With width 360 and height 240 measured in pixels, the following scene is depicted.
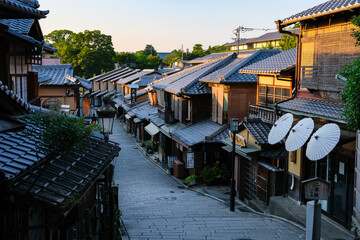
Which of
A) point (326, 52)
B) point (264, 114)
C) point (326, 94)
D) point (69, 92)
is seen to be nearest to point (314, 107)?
point (326, 94)

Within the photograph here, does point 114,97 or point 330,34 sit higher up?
point 330,34

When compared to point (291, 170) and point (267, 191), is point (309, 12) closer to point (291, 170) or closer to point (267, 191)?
point (291, 170)

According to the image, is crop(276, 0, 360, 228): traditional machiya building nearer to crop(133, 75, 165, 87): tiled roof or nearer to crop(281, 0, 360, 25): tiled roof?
crop(281, 0, 360, 25): tiled roof

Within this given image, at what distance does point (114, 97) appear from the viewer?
7206cm

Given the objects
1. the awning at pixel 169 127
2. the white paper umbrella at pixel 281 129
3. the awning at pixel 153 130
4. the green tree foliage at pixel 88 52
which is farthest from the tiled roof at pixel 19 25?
the green tree foliage at pixel 88 52

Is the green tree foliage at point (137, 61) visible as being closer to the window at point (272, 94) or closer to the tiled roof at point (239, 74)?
the tiled roof at point (239, 74)

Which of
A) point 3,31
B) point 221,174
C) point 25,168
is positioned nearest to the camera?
point 25,168

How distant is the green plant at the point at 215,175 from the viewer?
1025 inches

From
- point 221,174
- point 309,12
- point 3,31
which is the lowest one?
point 221,174

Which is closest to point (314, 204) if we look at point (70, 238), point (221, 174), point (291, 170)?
point (70, 238)

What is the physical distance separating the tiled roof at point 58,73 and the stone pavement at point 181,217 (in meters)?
8.25

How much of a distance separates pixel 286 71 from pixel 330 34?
5146mm

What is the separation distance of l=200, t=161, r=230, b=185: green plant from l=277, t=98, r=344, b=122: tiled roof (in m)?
9.39

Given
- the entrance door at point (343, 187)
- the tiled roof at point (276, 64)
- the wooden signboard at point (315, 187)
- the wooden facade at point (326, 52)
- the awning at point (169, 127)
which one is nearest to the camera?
the wooden signboard at point (315, 187)
